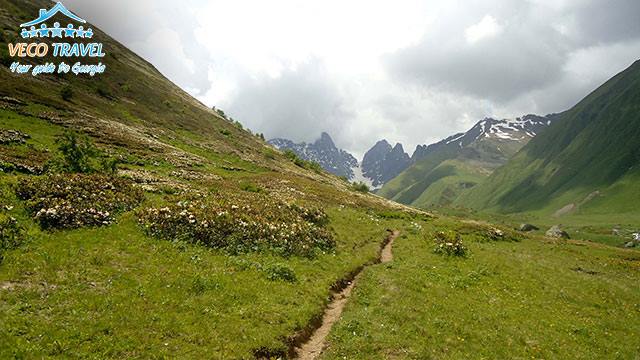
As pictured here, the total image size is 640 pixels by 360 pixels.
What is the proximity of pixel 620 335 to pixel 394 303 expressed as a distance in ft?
45.4

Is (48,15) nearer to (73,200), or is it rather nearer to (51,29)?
(51,29)

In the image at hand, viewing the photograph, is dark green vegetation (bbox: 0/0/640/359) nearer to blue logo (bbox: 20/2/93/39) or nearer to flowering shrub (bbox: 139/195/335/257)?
flowering shrub (bbox: 139/195/335/257)

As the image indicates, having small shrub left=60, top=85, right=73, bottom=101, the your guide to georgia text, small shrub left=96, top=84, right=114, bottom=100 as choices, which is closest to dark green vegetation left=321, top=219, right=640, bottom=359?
small shrub left=60, top=85, right=73, bottom=101

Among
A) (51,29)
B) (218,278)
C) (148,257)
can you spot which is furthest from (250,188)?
(51,29)

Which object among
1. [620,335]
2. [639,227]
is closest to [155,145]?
[620,335]

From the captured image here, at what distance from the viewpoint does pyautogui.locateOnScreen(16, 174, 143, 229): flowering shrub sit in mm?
25234

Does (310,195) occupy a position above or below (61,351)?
above

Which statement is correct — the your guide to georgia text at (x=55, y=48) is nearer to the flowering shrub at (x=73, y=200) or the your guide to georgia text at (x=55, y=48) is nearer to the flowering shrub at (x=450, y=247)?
the flowering shrub at (x=73, y=200)

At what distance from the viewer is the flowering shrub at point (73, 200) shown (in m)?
25.2

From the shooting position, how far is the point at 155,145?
65938 mm

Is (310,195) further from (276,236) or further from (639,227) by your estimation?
(639,227)

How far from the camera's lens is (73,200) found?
2756 centimetres

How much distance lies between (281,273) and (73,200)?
15448mm

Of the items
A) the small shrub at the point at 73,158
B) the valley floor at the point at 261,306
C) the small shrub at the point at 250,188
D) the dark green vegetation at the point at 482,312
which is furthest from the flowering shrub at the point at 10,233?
the small shrub at the point at 250,188
